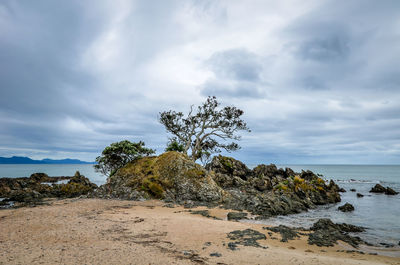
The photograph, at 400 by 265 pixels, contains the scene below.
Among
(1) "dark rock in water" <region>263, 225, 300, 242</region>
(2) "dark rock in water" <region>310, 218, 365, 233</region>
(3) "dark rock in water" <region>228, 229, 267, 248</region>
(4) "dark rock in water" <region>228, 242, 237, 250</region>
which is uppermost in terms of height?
(4) "dark rock in water" <region>228, 242, 237, 250</region>

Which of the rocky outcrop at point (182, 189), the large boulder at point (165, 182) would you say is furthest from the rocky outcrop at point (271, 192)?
the large boulder at point (165, 182)

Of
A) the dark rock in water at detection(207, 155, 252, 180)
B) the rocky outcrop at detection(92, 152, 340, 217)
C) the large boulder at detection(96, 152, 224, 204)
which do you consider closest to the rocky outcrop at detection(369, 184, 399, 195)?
the rocky outcrop at detection(92, 152, 340, 217)

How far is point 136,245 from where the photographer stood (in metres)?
7.01

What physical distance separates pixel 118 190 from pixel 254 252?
15.8 metres

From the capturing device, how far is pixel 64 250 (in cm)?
638

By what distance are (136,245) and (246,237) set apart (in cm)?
399

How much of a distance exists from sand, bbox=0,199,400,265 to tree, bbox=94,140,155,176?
11324 mm

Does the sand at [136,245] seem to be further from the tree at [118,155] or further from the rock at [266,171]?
the rock at [266,171]

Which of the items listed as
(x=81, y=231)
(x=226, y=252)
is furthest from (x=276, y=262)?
(x=81, y=231)

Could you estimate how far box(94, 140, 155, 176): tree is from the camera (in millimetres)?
22125

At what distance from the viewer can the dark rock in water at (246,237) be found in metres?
7.72

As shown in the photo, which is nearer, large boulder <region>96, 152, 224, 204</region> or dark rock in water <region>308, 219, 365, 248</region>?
dark rock in water <region>308, 219, 365, 248</region>

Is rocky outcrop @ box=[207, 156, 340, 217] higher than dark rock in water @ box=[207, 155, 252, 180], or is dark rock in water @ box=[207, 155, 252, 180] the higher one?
dark rock in water @ box=[207, 155, 252, 180]

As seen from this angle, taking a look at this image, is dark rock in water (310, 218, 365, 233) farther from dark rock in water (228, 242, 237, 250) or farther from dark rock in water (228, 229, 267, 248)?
dark rock in water (228, 242, 237, 250)
